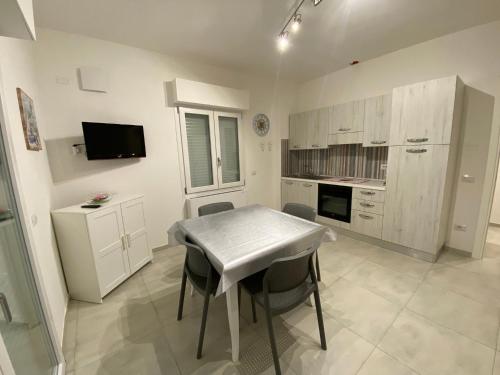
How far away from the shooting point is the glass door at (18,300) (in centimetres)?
103

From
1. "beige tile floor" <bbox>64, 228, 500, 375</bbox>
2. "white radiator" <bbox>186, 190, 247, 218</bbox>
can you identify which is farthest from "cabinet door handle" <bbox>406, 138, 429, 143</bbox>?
"white radiator" <bbox>186, 190, 247, 218</bbox>

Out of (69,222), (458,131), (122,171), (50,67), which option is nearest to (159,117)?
(122,171)

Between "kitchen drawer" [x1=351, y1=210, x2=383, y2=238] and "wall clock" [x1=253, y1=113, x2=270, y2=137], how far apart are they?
7.03 feet

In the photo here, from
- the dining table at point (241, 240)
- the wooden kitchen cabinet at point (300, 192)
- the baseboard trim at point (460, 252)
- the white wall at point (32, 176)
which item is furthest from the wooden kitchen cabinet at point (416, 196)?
the white wall at point (32, 176)

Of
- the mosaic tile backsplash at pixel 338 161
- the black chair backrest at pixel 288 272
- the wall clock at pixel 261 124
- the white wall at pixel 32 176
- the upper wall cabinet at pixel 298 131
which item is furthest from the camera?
the upper wall cabinet at pixel 298 131

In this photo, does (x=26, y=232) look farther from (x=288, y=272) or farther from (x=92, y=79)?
(x=92, y=79)

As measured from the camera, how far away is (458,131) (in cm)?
249

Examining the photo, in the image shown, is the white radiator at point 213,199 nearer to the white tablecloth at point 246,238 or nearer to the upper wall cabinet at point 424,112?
the white tablecloth at point 246,238

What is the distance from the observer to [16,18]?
1.00 meters

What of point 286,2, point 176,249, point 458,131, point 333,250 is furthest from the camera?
point 176,249

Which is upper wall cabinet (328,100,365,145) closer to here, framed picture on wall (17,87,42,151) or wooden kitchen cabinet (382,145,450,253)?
wooden kitchen cabinet (382,145,450,253)

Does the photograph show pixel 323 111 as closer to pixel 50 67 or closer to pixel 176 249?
pixel 176 249

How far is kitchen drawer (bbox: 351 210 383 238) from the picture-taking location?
2.92 meters

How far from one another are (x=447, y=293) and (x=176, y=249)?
129 inches
